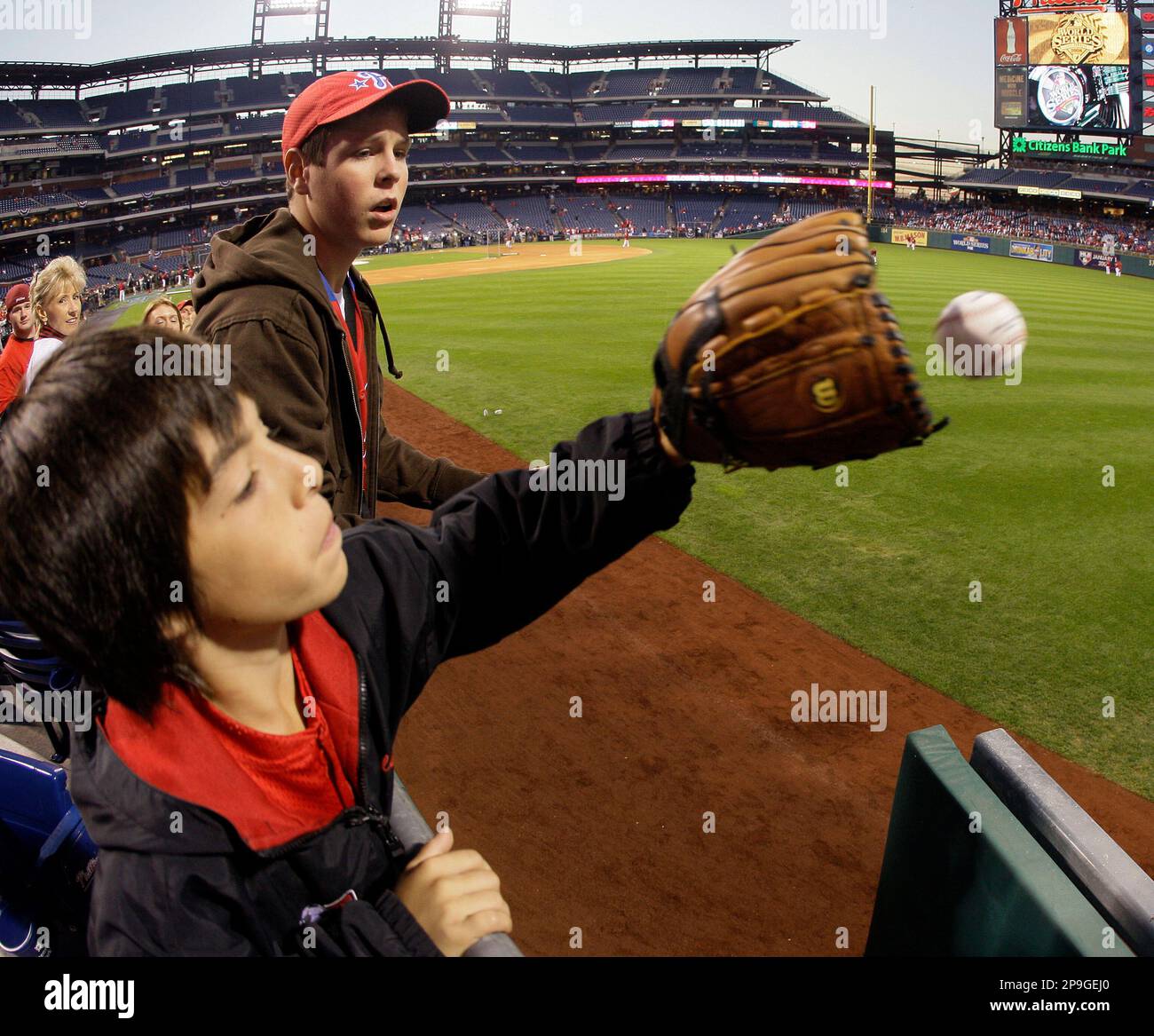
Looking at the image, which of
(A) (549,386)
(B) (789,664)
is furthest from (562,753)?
(A) (549,386)

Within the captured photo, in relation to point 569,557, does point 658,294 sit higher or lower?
higher

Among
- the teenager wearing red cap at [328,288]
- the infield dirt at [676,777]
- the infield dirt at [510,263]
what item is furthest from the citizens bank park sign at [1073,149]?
the teenager wearing red cap at [328,288]

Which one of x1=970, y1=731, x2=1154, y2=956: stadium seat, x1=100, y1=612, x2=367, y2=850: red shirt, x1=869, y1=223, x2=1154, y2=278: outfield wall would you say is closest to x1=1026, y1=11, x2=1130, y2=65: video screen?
x1=869, y1=223, x2=1154, y2=278: outfield wall

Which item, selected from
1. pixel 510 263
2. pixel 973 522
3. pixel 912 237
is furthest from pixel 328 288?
pixel 912 237

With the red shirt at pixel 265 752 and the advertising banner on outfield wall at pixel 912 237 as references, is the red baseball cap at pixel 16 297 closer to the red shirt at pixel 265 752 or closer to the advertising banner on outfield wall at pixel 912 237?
the red shirt at pixel 265 752

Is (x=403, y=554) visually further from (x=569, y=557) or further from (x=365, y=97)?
(x=365, y=97)

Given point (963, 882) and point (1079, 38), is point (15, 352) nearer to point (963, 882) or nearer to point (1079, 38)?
point (963, 882)

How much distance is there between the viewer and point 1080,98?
1571 inches

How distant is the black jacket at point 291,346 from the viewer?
1742mm

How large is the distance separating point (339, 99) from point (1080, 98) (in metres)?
48.5

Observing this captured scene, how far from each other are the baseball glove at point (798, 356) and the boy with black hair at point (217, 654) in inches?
5.7

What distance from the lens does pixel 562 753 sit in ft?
14.6
